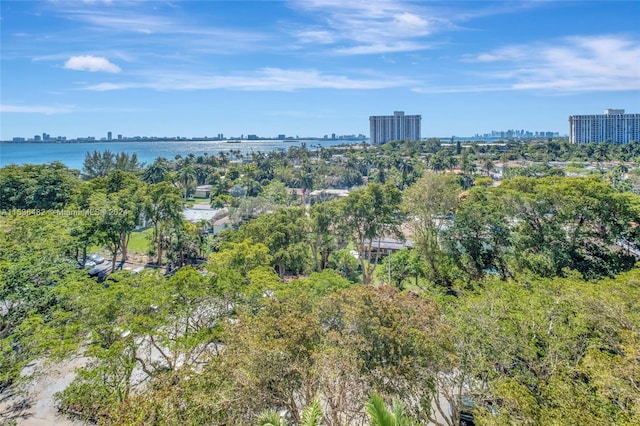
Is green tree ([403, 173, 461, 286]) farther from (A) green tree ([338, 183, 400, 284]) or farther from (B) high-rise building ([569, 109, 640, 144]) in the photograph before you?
(B) high-rise building ([569, 109, 640, 144])

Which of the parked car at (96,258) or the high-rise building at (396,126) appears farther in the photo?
the high-rise building at (396,126)

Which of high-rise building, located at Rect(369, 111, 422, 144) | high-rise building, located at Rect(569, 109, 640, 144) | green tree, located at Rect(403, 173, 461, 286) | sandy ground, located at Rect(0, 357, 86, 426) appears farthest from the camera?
high-rise building, located at Rect(369, 111, 422, 144)

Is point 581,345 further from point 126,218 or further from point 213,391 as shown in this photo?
point 126,218

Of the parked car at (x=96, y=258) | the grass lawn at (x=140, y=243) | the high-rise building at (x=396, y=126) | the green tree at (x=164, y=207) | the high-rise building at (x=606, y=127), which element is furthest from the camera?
the high-rise building at (x=396, y=126)

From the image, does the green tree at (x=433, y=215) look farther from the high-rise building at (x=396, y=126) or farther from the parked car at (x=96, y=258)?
the high-rise building at (x=396, y=126)

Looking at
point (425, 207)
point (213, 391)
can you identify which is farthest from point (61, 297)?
point (425, 207)

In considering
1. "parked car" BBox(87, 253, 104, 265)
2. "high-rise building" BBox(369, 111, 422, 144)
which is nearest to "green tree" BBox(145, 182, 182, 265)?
"parked car" BBox(87, 253, 104, 265)

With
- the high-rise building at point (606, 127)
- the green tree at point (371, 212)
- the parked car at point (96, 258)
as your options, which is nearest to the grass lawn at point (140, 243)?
the parked car at point (96, 258)
